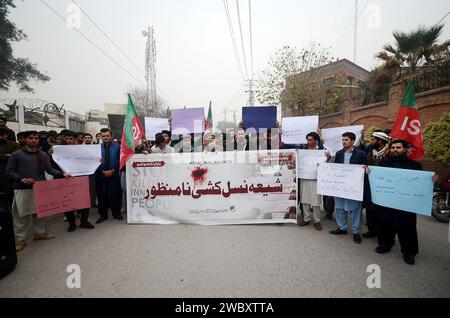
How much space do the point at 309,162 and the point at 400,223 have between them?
66.8 inches

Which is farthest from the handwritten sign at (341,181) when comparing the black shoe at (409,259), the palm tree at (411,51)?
the palm tree at (411,51)

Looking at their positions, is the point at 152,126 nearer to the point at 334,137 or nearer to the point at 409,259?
the point at 334,137

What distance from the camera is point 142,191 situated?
4660mm

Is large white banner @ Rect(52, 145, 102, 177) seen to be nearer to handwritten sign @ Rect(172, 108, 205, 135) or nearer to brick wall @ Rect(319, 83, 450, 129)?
handwritten sign @ Rect(172, 108, 205, 135)

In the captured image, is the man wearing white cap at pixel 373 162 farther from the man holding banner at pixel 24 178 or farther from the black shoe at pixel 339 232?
the man holding banner at pixel 24 178

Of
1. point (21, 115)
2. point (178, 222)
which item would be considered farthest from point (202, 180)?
point (21, 115)

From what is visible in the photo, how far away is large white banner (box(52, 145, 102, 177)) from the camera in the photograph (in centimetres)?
446

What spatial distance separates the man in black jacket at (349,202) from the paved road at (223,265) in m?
0.19

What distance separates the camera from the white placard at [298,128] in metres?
5.26

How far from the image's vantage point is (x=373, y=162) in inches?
172

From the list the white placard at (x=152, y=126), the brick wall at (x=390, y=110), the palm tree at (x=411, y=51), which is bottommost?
the white placard at (x=152, y=126)

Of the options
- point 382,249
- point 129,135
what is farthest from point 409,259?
point 129,135
